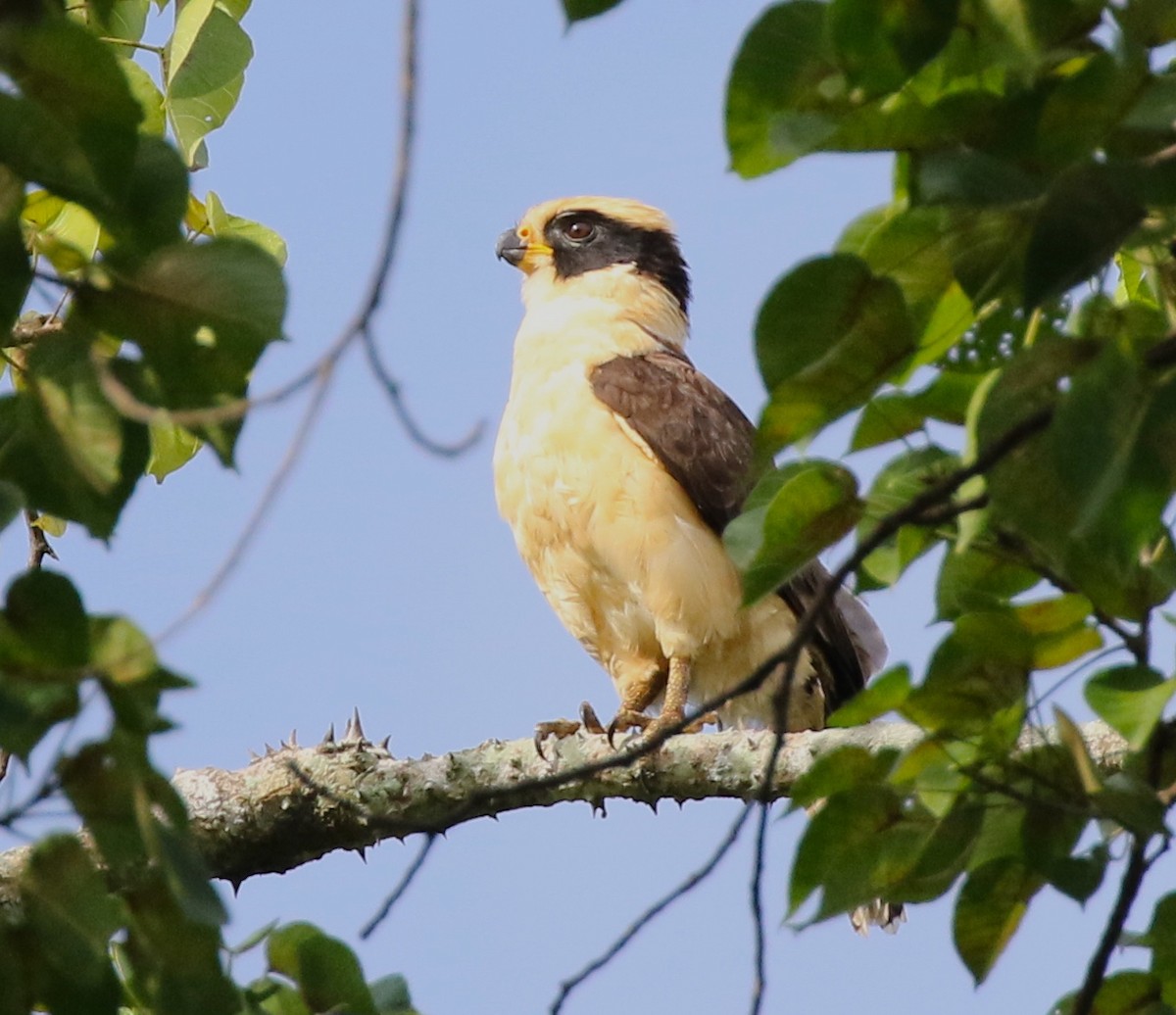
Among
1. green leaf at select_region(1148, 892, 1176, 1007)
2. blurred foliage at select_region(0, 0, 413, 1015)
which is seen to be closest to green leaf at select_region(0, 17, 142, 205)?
blurred foliage at select_region(0, 0, 413, 1015)

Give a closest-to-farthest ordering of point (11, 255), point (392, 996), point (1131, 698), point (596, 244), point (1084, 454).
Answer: point (1084, 454) → point (11, 255) → point (1131, 698) → point (392, 996) → point (596, 244)

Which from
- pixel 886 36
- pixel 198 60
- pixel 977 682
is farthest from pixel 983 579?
pixel 198 60

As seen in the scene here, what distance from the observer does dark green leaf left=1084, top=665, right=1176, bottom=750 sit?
1462 mm

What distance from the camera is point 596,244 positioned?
6.66 metres

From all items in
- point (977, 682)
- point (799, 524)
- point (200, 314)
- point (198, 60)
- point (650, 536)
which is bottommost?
point (977, 682)

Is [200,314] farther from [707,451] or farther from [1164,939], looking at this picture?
[707,451]

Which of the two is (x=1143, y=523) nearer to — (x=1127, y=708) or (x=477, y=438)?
(x=1127, y=708)

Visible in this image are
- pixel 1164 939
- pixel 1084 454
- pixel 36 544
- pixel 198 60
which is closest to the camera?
pixel 1084 454

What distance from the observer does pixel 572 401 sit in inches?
218

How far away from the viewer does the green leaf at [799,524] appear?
149cm

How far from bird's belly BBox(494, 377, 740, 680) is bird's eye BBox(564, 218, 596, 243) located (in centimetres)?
127

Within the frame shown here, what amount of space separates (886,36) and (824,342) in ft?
0.81

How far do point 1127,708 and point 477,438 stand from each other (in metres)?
0.63

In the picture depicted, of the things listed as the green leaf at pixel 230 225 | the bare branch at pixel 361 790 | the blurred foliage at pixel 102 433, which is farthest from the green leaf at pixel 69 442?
the bare branch at pixel 361 790
